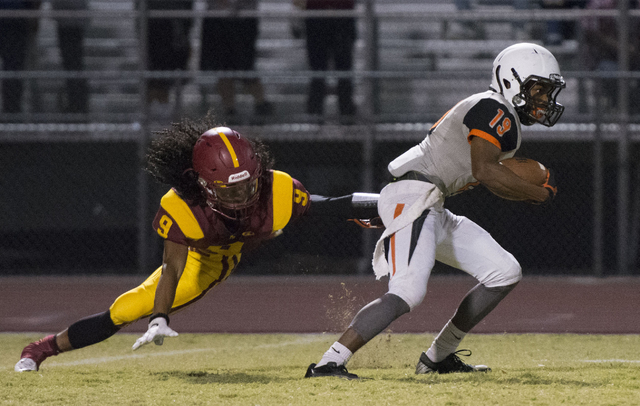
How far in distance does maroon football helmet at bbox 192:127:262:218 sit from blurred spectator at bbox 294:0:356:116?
5.95 meters

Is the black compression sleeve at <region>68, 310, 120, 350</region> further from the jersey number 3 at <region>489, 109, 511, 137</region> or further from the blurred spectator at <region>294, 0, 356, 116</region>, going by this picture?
the blurred spectator at <region>294, 0, 356, 116</region>

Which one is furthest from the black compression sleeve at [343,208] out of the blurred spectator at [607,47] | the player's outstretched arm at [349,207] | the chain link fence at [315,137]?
the blurred spectator at [607,47]

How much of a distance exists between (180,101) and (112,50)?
5.64ft

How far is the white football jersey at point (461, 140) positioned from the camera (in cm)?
475

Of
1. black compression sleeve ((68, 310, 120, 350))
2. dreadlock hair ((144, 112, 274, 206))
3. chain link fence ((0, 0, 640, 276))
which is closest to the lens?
dreadlock hair ((144, 112, 274, 206))

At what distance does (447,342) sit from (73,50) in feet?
25.8

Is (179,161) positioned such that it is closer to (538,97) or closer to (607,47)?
(538,97)

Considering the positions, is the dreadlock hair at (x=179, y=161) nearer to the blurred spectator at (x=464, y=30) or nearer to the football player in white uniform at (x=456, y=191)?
the football player in white uniform at (x=456, y=191)

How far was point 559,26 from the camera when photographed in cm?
1134

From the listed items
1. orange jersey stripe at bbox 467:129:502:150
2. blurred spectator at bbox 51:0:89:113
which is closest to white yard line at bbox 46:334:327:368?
orange jersey stripe at bbox 467:129:502:150

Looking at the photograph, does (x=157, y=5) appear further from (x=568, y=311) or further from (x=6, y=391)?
(x=6, y=391)

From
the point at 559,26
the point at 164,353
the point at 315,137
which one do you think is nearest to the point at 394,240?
the point at 164,353

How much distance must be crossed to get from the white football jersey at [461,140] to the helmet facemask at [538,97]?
95 mm

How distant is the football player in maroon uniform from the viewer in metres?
4.86
